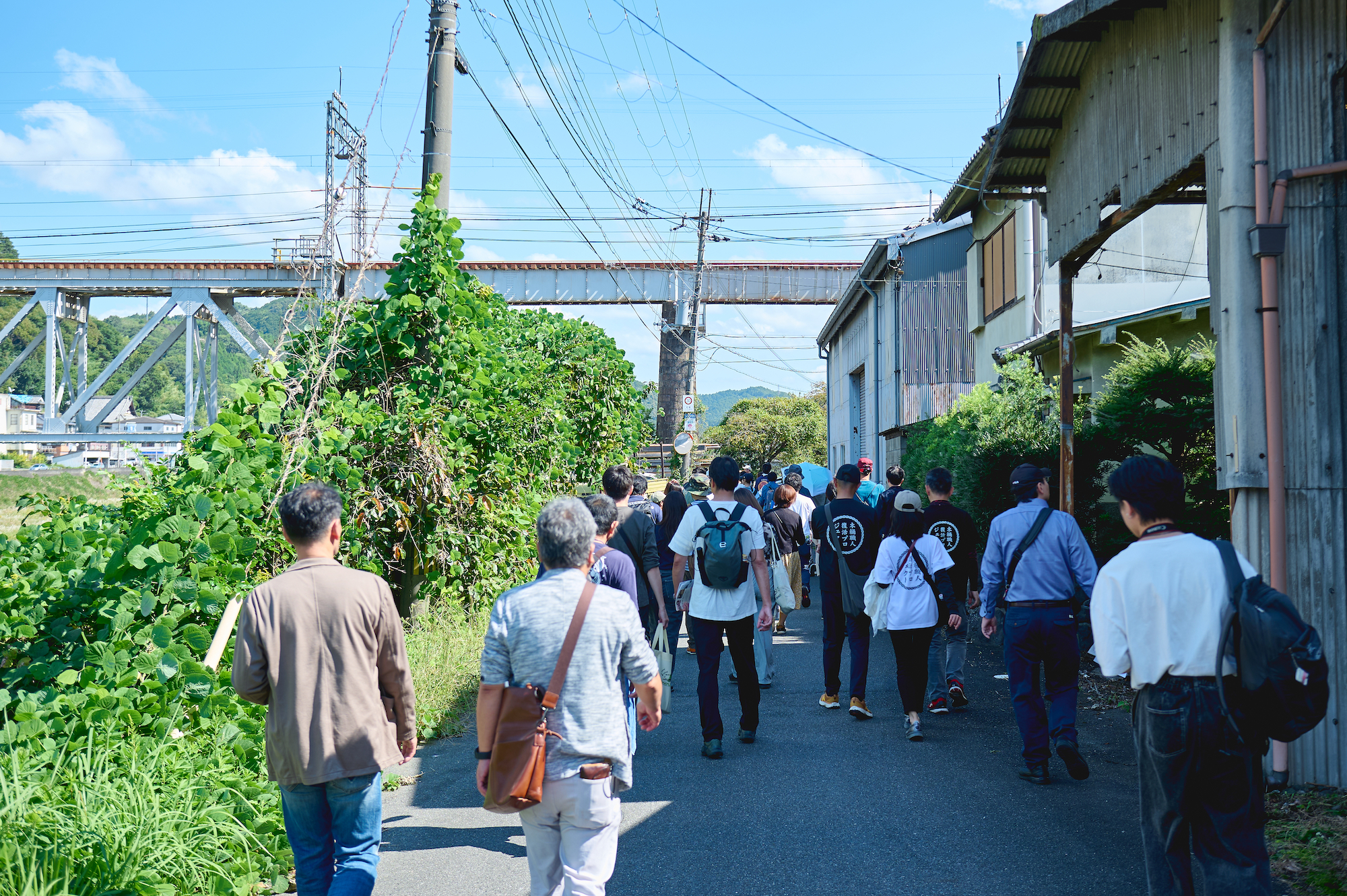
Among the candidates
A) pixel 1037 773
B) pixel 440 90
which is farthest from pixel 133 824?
pixel 440 90

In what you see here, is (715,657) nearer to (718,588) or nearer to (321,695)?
(718,588)

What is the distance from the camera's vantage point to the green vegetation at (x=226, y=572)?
4000mm

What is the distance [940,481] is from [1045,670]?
6.47 ft

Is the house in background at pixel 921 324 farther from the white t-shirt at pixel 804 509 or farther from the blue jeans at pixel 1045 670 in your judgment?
the blue jeans at pixel 1045 670

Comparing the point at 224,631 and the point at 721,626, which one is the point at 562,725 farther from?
the point at 721,626

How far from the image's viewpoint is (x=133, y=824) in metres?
3.94

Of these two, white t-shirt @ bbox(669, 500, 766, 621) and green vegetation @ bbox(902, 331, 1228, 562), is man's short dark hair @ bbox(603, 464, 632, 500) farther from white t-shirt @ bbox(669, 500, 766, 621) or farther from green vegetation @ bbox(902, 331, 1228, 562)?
green vegetation @ bbox(902, 331, 1228, 562)

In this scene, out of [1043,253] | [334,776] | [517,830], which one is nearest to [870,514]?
[517,830]

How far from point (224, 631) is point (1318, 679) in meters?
4.49

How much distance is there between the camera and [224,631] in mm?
4605

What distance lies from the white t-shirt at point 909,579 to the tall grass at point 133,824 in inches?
169

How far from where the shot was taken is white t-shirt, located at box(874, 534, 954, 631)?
6941mm

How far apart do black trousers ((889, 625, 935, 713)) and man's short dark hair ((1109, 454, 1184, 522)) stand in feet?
11.4

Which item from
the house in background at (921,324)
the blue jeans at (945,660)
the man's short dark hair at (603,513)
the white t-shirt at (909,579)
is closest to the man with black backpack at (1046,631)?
the white t-shirt at (909,579)
